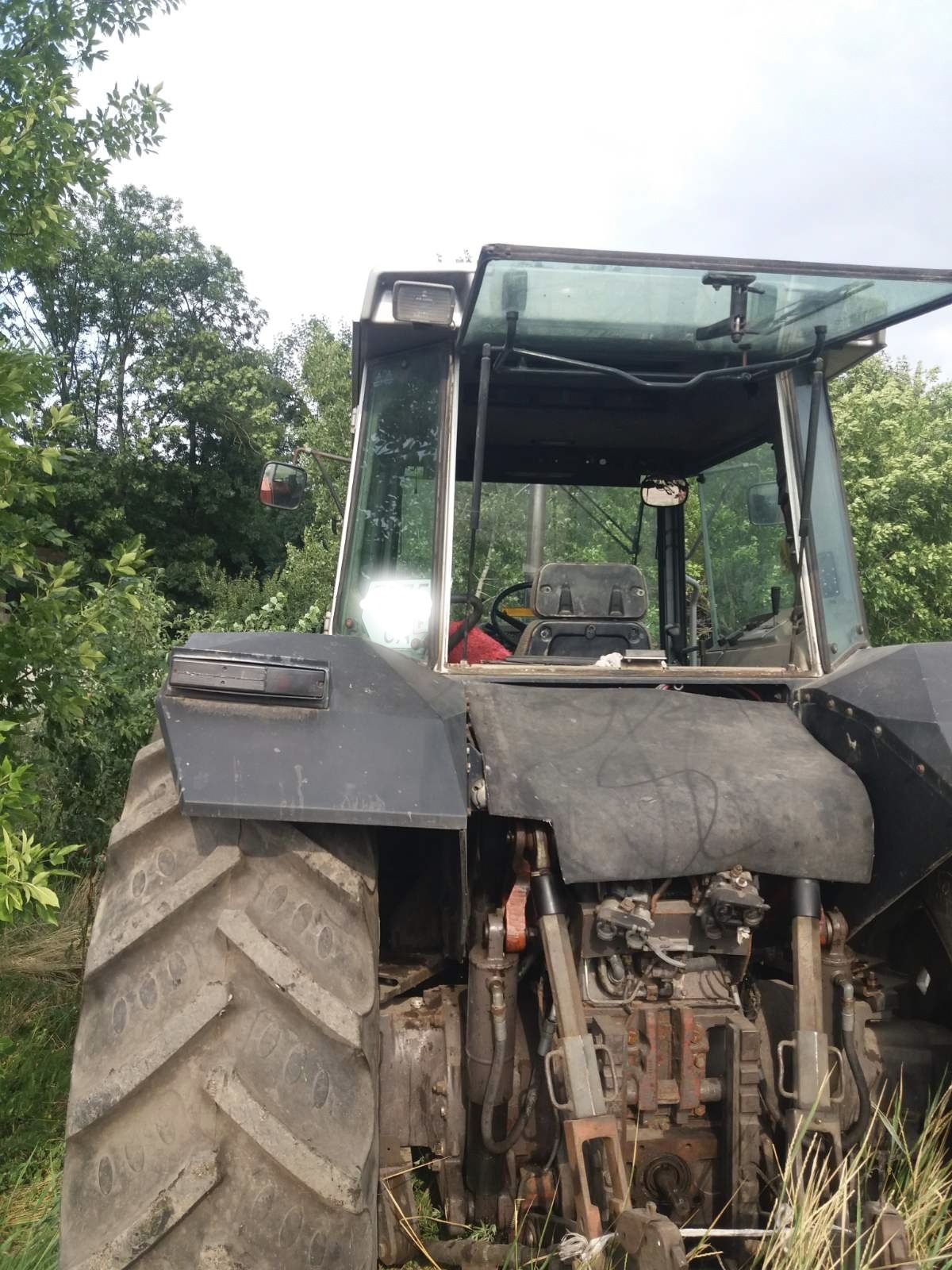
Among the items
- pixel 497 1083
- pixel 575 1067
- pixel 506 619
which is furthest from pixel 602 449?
pixel 575 1067

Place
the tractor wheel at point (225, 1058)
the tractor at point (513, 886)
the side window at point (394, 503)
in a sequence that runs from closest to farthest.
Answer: the tractor wheel at point (225, 1058), the tractor at point (513, 886), the side window at point (394, 503)

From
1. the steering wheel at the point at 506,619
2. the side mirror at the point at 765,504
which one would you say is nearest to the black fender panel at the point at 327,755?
the side mirror at the point at 765,504

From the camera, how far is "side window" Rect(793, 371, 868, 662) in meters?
3.13

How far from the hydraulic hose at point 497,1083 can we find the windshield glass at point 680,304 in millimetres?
1760

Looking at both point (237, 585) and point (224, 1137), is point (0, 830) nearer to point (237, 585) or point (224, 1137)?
point (224, 1137)

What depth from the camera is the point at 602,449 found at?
418 centimetres

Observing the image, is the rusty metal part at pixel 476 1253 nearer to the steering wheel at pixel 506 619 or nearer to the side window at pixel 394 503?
the side window at pixel 394 503

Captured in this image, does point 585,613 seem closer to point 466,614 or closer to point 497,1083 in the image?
point 466,614

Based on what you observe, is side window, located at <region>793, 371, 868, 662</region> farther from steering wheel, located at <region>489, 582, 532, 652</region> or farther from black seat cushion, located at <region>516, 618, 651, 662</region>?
steering wheel, located at <region>489, 582, 532, 652</region>

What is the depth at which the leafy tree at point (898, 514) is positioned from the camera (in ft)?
36.0

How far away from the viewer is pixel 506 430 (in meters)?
4.01

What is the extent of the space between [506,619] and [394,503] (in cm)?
116

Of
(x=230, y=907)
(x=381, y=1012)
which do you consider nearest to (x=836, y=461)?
(x=381, y=1012)

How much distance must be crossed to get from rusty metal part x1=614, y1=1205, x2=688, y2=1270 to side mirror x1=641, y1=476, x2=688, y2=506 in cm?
298
